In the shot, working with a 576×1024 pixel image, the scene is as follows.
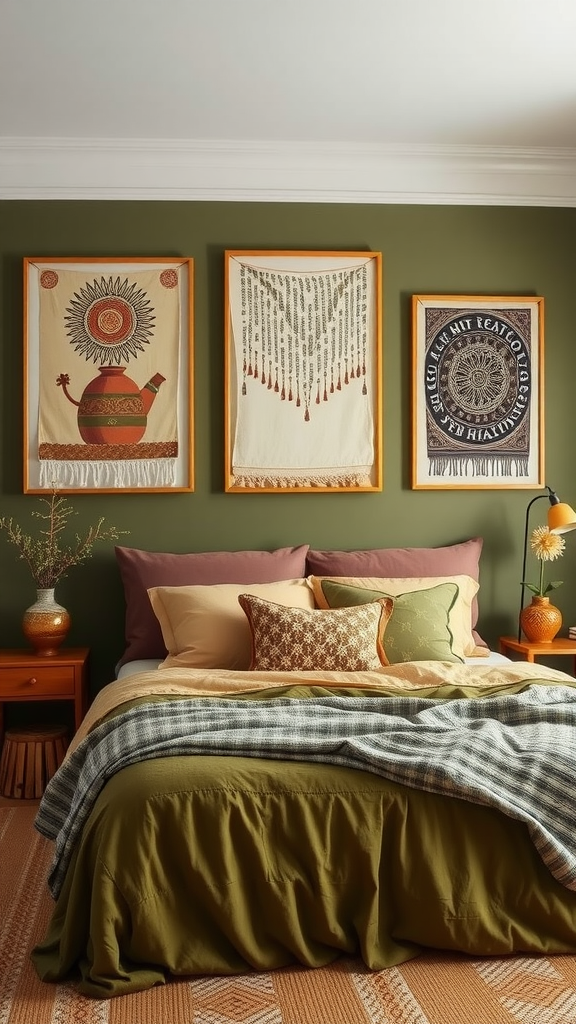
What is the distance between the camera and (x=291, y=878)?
7.89ft

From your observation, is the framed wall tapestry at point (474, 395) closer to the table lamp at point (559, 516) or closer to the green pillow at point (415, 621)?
the table lamp at point (559, 516)

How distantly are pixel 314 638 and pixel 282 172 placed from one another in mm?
2258

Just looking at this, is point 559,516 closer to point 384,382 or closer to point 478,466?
point 478,466

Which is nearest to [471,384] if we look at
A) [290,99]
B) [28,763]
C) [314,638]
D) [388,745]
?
[290,99]

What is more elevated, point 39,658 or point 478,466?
point 478,466

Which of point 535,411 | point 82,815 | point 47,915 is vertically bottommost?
point 47,915

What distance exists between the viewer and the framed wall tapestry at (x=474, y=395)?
470 centimetres

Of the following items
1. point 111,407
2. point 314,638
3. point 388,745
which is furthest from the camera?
point 111,407

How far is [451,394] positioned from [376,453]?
0.47m

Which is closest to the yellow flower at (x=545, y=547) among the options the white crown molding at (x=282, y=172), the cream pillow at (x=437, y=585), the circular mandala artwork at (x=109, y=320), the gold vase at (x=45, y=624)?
the cream pillow at (x=437, y=585)

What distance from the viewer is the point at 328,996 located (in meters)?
2.29

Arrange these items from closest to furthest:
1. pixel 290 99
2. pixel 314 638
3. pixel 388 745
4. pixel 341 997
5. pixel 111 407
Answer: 1. pixel 341 997
2. pixel 388 745
3. pixel 314 638
4. pixel 290 99
5. pixel 111 407

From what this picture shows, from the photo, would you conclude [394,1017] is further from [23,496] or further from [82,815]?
[23,496]

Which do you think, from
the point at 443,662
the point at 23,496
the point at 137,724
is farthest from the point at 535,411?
the point at 137,724
